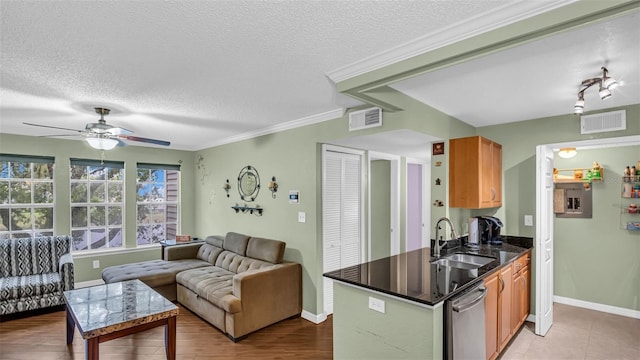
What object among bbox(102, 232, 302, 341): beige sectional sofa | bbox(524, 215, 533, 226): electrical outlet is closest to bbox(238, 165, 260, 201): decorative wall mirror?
bbox(102, 232, 302, 341): beige sectional sofa

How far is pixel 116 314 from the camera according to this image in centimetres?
266

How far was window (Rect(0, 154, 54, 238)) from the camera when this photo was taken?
4.68 metres

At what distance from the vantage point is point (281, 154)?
4.32 metres

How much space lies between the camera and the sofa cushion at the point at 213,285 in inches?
131

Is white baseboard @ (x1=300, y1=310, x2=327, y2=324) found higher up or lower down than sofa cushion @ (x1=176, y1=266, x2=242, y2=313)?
lower down

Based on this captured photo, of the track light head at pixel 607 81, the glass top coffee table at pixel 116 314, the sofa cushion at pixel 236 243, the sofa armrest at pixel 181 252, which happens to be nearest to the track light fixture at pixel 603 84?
the track light head at pixel 607 81

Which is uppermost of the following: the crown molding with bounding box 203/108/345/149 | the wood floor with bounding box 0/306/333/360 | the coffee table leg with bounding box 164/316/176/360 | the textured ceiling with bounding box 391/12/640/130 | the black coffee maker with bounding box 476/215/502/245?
the textured ceiling with bounding box 391/12/640/130

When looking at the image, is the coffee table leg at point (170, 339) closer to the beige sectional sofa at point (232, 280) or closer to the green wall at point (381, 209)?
the beige sectional sofa at point (232, 280)

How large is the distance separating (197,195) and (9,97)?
138 inches

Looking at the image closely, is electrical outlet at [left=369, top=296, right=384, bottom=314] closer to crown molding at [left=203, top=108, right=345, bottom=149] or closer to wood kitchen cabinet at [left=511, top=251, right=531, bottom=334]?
wood kitchen cabinet at [left=511, top=251, right=531, bottom=334]

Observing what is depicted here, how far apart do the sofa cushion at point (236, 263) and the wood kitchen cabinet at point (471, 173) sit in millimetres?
2334

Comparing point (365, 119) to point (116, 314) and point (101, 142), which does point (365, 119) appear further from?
point (116, 314)

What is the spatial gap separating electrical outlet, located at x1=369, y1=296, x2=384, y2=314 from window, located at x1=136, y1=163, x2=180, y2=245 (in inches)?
196

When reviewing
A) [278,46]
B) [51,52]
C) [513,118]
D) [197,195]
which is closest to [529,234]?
[513,118]
